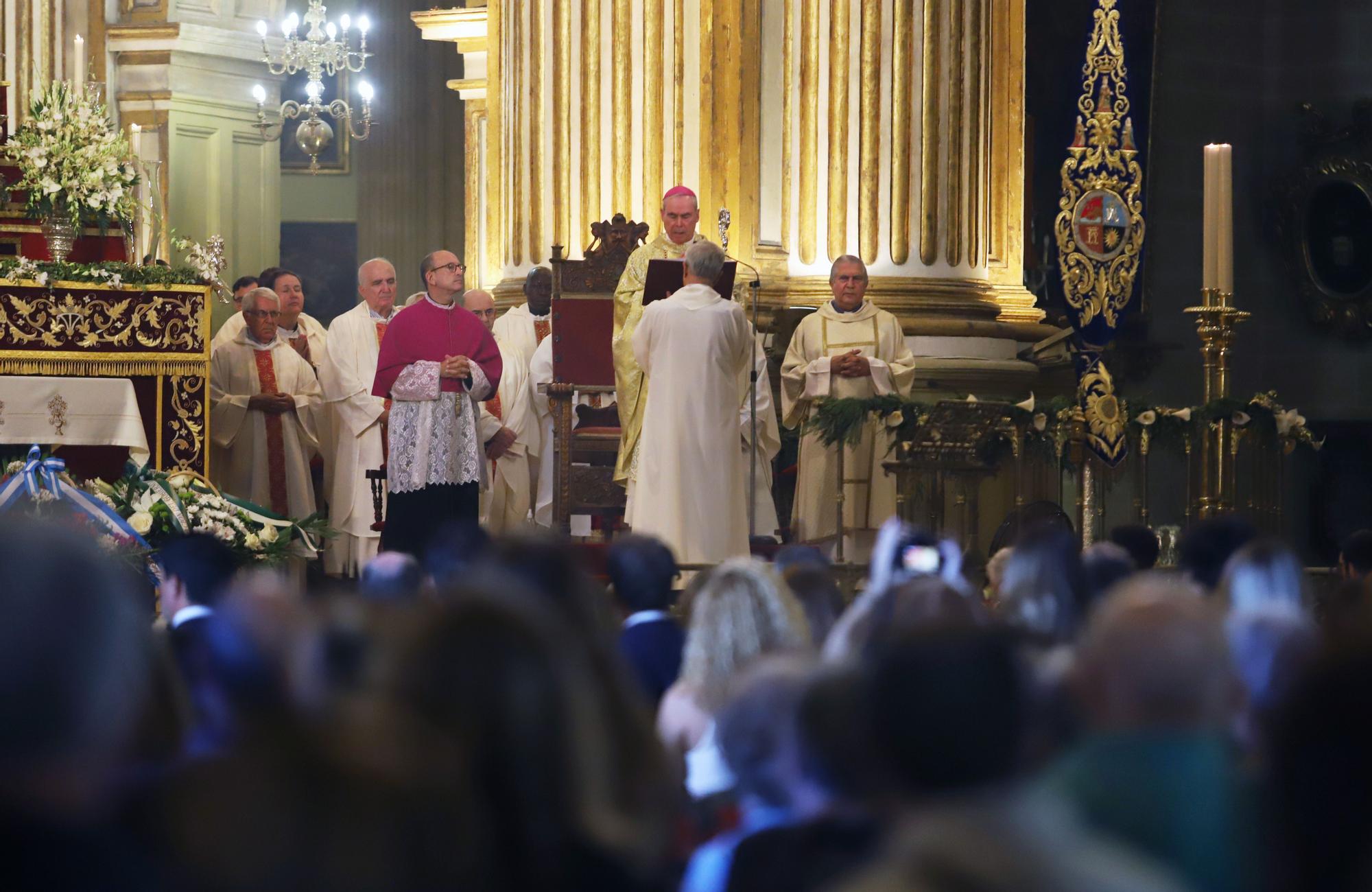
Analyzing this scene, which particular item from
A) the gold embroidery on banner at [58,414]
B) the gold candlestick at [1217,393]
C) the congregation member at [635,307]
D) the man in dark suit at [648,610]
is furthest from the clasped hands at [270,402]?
the man in dark suit at [648,610]

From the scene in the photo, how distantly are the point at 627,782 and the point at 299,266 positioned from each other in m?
22.6

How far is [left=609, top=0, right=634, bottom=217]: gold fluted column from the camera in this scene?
12.5m

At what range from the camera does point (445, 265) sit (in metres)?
10.3

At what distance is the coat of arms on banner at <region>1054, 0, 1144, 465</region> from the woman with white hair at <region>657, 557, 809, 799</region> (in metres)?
5.59

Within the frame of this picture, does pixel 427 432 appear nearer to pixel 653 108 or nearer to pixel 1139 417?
pixel 653 108

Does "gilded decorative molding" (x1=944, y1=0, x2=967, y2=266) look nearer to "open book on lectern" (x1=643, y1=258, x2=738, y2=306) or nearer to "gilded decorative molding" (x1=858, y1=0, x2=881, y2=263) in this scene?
"gilded decorative molding" (x1=858, y1=0, x2=881, y2=263)

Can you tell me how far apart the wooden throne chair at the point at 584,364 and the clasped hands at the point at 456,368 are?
1281 millimetres

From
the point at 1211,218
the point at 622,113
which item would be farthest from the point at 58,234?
the point at 1211,218

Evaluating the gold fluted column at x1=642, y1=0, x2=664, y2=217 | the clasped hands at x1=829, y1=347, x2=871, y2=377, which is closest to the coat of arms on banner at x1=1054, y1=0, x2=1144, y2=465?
the clasped hands at x1=829, y1=347, x2=871, y2=377

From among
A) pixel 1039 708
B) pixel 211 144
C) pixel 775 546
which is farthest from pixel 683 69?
pixel 1039 708

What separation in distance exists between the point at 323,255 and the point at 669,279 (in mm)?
15350

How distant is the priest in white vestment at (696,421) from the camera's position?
9.48 meters

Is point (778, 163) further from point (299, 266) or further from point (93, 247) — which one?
point (299, 266)

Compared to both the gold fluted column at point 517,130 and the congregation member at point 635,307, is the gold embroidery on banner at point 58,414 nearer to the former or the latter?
the congregation member at point 635,307
